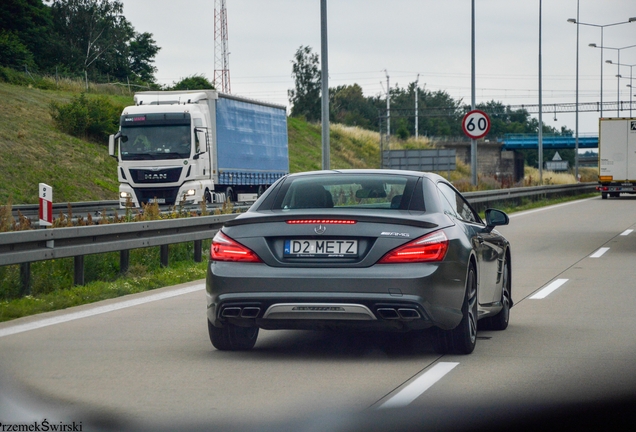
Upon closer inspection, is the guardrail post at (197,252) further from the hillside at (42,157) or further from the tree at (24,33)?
the tree at (24,33)

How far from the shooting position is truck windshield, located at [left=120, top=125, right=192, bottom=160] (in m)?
28.2

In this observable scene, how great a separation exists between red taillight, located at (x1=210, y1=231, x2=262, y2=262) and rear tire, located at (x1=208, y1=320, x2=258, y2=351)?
58 cm

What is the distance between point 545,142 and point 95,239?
430 feet

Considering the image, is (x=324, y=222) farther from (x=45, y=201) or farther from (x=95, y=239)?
(x=45, y=201)

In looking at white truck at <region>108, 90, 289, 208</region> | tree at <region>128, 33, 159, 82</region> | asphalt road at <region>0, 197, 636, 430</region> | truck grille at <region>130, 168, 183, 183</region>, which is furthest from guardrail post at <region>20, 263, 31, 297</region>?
tree at <region>128, 33, 159, 82</region>

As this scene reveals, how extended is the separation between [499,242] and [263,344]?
2.27m

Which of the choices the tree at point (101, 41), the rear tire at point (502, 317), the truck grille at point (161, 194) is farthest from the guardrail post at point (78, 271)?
the tree at point (101, 41)

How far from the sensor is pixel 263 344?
334 inches

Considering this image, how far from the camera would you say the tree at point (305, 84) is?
108 metres

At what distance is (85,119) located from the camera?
A: 48.5m

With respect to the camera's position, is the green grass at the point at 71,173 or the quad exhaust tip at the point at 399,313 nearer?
the quad exhaust tip at the point at 399,313

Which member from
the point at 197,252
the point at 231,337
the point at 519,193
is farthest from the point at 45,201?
the point at 519,193

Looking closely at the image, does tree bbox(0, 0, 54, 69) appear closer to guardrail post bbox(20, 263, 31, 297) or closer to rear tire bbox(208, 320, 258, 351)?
guardrail post bbox(20, 263, 31, 297)

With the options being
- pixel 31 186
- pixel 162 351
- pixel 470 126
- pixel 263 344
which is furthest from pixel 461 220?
pixel 31 186
